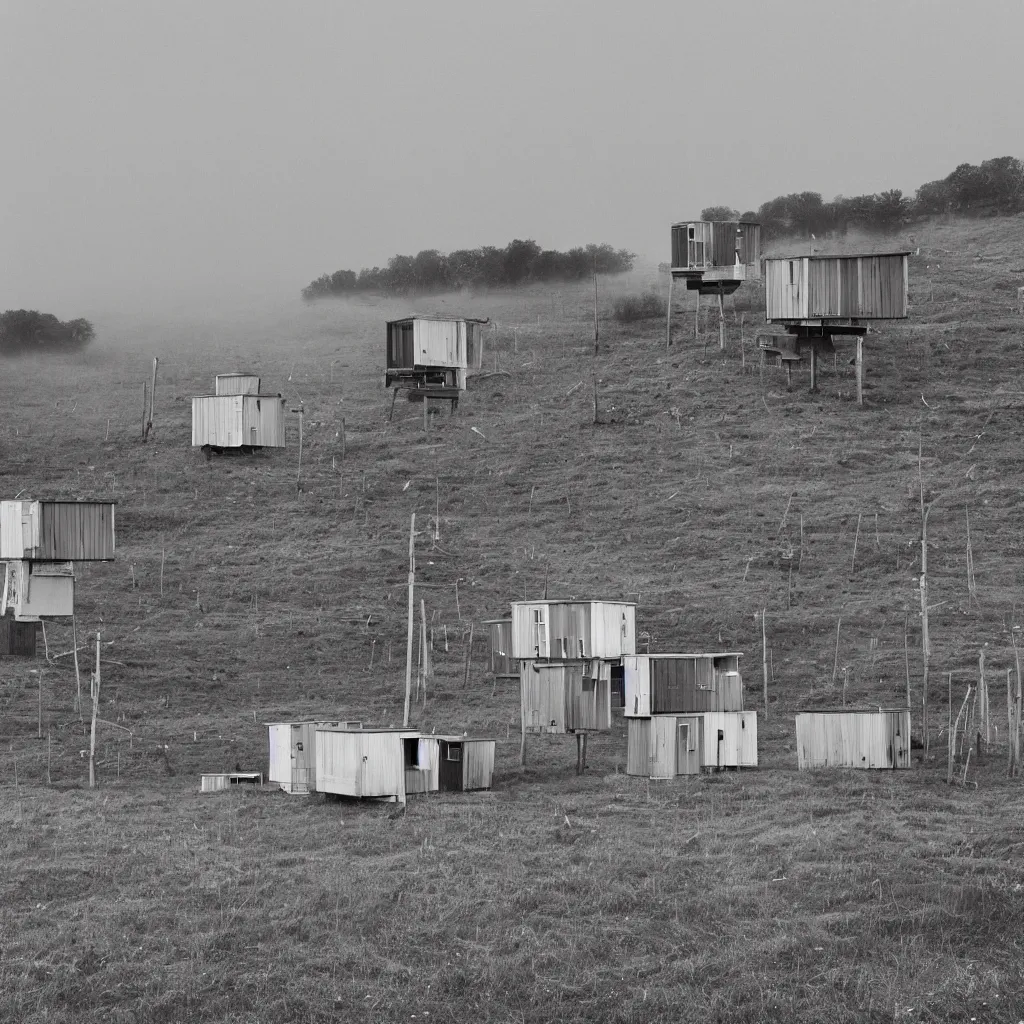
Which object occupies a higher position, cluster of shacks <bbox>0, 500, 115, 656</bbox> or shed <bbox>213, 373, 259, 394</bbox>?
shed <bbox>213, 373, 259, 394</bbox>

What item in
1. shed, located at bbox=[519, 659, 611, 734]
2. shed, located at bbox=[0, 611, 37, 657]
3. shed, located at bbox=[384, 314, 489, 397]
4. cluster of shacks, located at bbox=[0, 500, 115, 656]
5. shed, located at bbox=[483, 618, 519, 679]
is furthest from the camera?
shed, located at bbox=[384, 314, 489, 397]

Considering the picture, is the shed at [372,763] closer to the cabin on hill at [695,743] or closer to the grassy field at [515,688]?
the grassy field at [515,688]

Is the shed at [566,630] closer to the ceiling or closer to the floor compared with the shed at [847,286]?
closer to the floor

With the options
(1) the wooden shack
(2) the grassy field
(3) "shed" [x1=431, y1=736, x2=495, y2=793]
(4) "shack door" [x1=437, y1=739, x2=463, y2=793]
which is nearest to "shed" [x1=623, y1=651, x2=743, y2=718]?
(2) the grassy field

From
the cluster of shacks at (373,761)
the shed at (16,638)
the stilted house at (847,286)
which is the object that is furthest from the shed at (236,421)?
the cluster of shacks at (373,761)

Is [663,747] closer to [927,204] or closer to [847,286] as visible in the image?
[847,286]

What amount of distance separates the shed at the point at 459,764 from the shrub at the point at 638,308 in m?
65.4

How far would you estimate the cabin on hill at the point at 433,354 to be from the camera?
79188mm

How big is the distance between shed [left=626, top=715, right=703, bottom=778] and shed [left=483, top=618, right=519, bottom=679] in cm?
828

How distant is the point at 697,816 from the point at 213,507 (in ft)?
129

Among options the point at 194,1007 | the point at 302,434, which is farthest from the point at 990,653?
the point at 302,434

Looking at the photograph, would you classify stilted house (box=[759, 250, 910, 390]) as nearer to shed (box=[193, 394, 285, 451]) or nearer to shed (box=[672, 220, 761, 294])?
shed (box=[672, 220, 761, 294])

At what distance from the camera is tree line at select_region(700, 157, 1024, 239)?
12225 centimetres

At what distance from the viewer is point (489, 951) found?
948 inches
